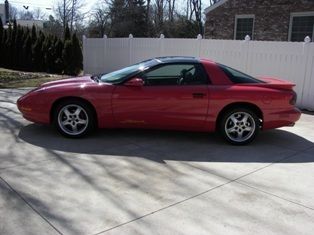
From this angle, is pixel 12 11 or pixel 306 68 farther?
pixel 12 11

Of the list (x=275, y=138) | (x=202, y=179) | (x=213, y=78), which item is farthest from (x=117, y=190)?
(x=275, y=138)

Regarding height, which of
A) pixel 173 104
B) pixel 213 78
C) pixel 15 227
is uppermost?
pixel 213 78

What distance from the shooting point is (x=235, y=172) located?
514cm

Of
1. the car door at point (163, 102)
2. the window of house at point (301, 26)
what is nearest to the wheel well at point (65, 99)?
the car door at point (163, 102)

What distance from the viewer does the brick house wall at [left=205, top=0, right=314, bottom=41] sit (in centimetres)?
1700

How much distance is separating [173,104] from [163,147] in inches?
28.4

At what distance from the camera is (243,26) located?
1875 cm

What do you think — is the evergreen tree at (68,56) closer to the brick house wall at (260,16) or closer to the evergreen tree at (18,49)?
the evergreen tree at (18,49)

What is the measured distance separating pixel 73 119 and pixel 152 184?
7.84 feet

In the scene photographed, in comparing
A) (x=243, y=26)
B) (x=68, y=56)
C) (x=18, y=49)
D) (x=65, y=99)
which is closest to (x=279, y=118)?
(x=65, y=99)

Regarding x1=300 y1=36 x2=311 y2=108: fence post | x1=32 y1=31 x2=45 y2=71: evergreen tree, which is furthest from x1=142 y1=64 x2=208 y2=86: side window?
x1=32 y1=31 x2=45 y2=71: evergreen tree

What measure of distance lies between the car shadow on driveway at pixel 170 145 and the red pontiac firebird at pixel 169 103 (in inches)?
8.8

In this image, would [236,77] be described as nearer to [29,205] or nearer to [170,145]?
[170,145]

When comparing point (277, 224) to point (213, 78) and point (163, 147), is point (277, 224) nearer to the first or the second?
point (163, 147)
